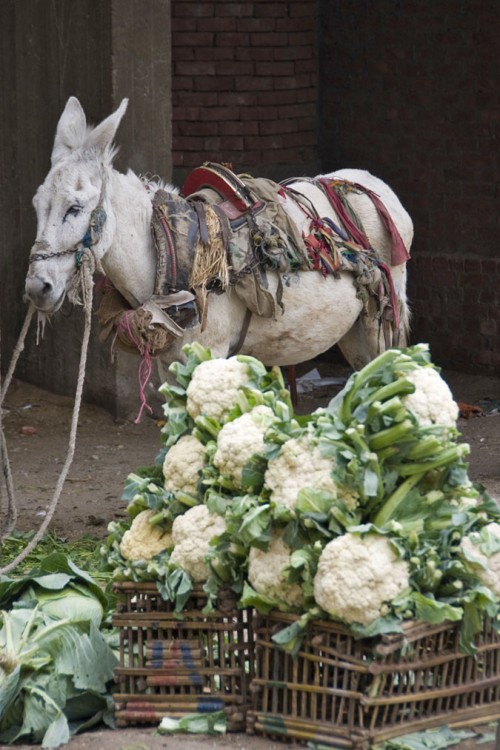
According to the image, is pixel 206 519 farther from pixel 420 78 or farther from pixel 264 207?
pixel 420 78

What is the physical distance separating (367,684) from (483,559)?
19.2 inches

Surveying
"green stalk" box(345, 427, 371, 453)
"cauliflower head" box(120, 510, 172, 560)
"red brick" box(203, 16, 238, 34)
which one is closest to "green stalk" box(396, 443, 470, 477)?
"green stalk" box(345, 427, 371, 453)

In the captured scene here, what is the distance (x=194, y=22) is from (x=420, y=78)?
1.78 m

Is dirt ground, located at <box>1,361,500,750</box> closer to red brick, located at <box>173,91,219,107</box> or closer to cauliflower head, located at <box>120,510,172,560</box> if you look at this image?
red brick, located at <box>173,91,219,107</box>

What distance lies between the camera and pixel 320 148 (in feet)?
34.8

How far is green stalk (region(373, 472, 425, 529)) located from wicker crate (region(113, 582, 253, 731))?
49 centimetres

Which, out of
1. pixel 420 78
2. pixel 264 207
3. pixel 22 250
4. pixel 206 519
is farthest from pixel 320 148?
pixel 206 519

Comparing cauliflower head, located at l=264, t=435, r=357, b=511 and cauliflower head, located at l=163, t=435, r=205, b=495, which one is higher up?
cauliflower head, located at l=264, t=435, r=357, b=511

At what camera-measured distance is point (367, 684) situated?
337 cm

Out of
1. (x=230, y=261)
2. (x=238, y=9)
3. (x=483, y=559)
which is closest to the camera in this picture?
(x=483, y=559)

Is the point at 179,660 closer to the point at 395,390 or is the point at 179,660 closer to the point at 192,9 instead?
the point at 395,390

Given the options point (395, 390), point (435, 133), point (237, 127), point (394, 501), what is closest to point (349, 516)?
point (394, 501)

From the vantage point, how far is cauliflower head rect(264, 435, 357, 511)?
3.46 m

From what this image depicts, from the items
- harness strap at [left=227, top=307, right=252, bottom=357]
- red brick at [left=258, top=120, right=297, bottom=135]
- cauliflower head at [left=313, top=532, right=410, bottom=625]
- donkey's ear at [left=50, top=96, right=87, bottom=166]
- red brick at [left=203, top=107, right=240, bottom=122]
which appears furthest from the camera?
red brick at [left=258, top=120, right=297, bottom=135]
